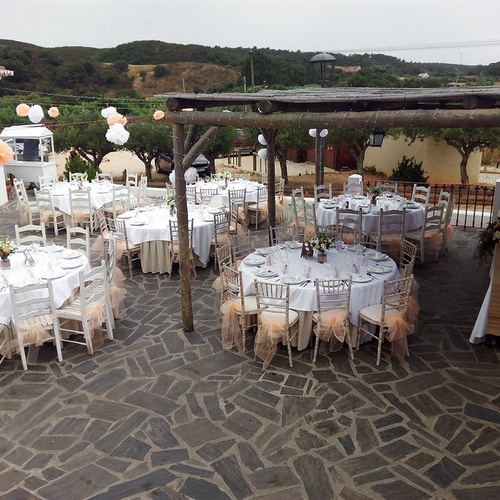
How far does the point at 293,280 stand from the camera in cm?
641

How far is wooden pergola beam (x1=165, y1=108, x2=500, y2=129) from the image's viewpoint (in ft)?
14.3

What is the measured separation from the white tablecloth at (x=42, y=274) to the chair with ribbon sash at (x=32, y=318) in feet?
0.42

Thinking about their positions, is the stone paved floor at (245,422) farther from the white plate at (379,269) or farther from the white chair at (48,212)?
the white chair at (48,212)

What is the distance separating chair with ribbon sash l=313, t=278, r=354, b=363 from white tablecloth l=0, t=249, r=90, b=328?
3.25 m

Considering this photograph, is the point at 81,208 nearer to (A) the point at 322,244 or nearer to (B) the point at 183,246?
(B) the point at 183,246

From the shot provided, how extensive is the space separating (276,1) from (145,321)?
56450mm

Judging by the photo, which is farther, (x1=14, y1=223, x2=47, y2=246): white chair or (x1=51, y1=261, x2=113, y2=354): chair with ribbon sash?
(x1=14, y1=223, x2=47, y2=246): white chair

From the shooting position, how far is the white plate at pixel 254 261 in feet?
23.2

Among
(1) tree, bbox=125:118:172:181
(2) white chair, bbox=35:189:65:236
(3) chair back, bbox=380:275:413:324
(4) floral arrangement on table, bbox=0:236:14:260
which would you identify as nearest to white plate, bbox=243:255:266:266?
(3) chair back, bbox=380:275:413:324

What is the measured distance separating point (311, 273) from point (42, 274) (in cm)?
361

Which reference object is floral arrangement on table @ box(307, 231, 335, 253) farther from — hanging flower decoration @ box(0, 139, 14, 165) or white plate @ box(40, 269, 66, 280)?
hanging flower decoration @ box(0, 139, 14, 165)

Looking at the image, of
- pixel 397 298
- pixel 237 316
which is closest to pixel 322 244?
pixel 397 298

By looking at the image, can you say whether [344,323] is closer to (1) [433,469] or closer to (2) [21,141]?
(1) [433,469]

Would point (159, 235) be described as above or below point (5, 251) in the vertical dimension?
below
